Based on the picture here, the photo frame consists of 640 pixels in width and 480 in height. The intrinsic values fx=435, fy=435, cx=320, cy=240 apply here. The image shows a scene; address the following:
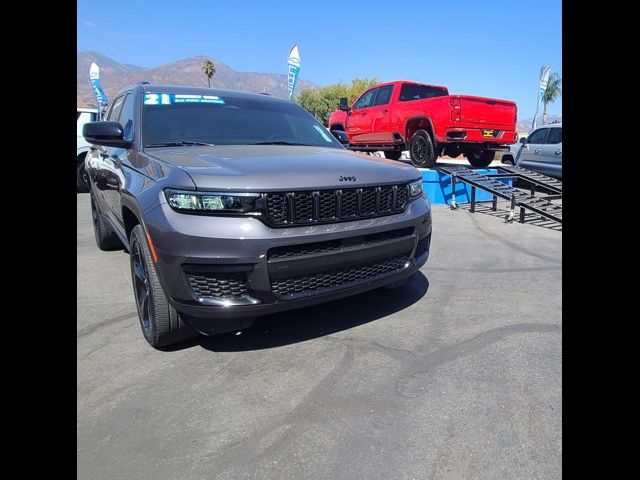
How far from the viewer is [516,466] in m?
1.83

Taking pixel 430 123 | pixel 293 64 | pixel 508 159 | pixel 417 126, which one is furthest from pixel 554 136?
pixel 293 64

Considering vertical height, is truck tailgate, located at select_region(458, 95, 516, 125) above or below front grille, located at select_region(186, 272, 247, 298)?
above

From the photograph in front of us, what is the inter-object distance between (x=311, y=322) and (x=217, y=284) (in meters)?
1.05

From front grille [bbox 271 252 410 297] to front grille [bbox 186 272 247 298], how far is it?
187mm

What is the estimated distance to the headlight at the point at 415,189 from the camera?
321cm

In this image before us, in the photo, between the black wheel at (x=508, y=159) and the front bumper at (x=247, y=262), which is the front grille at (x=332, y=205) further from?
the black wheel at (x=508, y=159)

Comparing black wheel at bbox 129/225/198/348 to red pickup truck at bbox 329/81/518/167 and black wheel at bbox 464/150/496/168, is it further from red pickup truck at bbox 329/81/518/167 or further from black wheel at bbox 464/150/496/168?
black wheel at bbox 464/150/496/168

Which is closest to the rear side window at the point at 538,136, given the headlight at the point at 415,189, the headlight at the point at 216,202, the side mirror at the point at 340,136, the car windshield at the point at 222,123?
the side mirror at the point at 340,136

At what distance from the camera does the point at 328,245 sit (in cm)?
261

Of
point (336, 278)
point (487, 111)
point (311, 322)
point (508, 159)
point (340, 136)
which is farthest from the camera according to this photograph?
point (508, 159)

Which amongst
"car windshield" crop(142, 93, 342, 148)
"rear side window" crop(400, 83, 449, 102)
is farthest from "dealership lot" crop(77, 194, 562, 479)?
"rear side window" crop(400, 83, 449, 102)

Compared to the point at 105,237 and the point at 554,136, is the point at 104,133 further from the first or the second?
the point at 554,136

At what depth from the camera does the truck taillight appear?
316 inches
